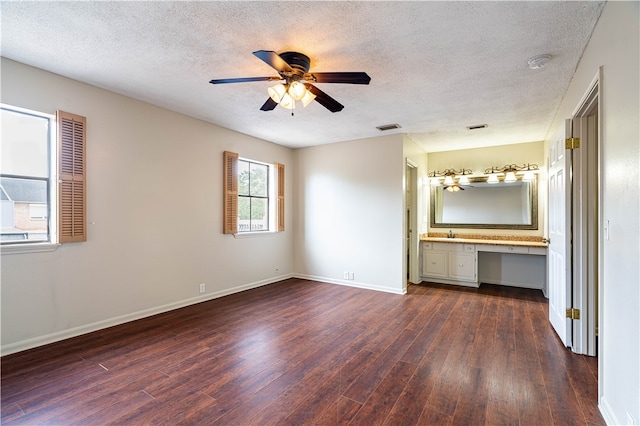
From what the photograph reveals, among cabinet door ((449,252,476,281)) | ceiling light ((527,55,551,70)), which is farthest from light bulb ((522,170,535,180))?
ceiling light ((527,55,551,70))

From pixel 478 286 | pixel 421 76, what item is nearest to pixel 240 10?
pixel 421 76

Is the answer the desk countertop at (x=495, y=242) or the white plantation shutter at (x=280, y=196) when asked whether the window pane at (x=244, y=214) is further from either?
A: the desk countertop at (x=495, y=242)

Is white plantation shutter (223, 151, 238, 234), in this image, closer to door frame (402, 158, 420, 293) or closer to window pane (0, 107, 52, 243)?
window pane (0, 107, 52, 243)

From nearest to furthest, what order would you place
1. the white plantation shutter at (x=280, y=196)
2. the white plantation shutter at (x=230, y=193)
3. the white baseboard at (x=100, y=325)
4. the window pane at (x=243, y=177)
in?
the white baseboard at (x=100, y=325) → the white plantation shutter at (x=230, y=193) → the window pane at (x=243, y=177) → the white plantation shutter at (x=280, y=196)

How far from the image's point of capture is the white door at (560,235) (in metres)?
2.79

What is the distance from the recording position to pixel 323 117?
4.12 m

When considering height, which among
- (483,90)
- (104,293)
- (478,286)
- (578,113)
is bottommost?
(478,286)

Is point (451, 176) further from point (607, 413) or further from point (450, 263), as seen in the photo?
point (607, 413)

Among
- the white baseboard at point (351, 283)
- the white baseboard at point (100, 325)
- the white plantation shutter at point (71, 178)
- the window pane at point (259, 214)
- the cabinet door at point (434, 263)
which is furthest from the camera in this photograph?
the cabinet door at point (434, 263)

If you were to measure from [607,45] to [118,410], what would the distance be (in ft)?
12.7

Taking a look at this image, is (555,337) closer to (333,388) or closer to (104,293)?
(333,388)

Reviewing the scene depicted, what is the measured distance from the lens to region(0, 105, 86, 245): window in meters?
2.69

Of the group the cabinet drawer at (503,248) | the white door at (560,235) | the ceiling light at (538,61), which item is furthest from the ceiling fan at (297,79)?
the cabinet drawer at (503,248)

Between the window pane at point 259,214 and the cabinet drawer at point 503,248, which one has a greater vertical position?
the window pane at point 259,214
